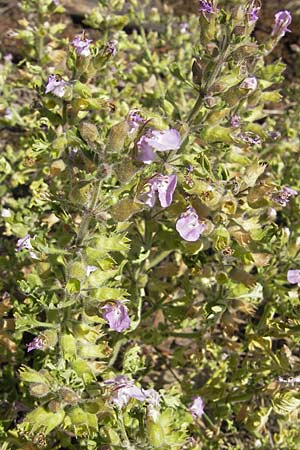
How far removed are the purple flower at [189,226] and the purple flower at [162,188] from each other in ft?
0.75

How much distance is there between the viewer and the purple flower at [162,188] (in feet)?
6.05

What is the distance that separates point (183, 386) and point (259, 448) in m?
0.45

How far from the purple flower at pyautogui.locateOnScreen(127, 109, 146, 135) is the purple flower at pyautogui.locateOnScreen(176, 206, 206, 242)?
1.34ft

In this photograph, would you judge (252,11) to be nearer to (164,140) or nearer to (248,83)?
(248,83)

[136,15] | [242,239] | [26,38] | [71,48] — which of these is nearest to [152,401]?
[242,239]

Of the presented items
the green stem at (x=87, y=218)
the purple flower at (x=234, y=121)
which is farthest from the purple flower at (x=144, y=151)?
the purple flower at (x=234, y=121)

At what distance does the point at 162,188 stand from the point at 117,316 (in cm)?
43

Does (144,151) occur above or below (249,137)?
above

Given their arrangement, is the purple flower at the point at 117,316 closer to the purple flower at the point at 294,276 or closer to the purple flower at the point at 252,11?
the purple flower at the point at 294,276

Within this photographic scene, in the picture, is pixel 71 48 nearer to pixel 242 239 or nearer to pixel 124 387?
pixel 242 239

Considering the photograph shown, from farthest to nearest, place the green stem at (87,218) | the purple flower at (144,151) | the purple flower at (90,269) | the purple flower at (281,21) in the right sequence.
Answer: the purple flower at (281,21), the purple flower at (90,269), the green stem at (87,218), the purple flower at (144,151)

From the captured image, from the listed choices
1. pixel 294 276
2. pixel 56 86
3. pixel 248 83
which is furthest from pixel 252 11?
pixel 294 276

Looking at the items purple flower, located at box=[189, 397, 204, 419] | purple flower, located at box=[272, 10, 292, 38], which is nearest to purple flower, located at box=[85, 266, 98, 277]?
purple flower, located at box=[189, 397, 204, 419]

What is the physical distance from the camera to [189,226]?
6.83ft
